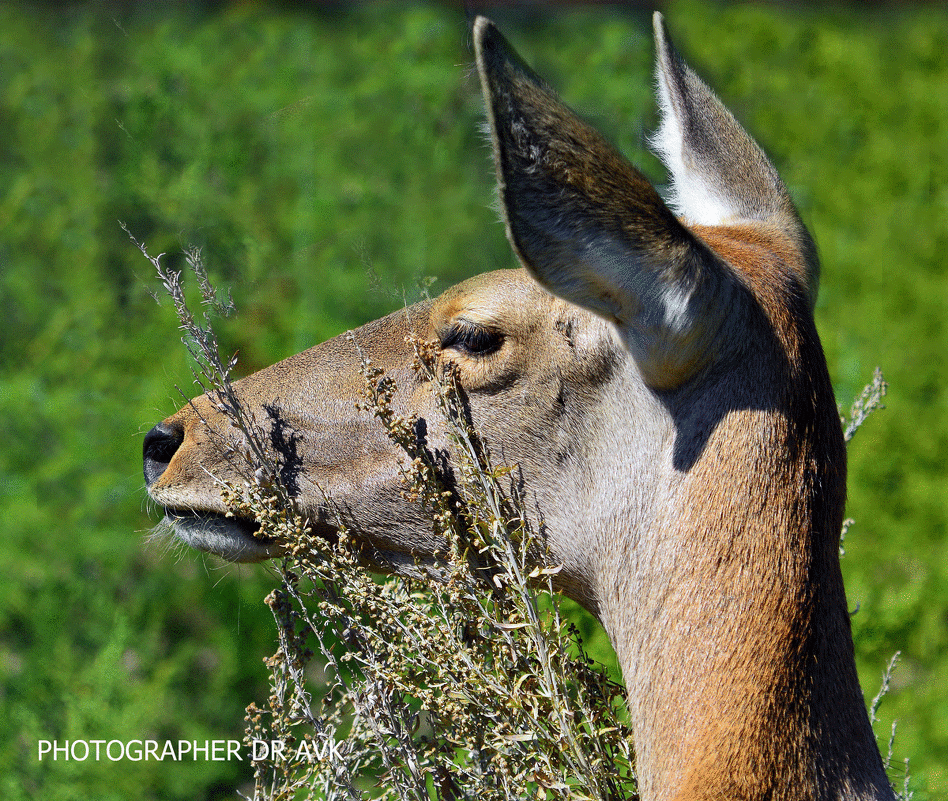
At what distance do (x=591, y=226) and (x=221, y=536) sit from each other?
1.29 m

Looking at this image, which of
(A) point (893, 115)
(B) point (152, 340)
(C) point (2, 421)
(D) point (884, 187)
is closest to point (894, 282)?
(D) point (884, 187)

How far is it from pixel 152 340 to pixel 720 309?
3851mm

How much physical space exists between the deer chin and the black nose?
16 cm

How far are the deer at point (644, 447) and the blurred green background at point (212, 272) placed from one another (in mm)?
646

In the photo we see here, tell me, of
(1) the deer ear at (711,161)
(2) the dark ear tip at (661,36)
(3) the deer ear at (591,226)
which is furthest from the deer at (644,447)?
(2) the dark ear tip at (661,36)

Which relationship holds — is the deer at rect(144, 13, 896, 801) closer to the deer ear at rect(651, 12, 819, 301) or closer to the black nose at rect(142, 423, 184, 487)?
the black nose at rect(142, 423, 184, 487)

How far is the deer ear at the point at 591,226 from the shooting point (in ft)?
6.16

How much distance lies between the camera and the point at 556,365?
7.98 ft

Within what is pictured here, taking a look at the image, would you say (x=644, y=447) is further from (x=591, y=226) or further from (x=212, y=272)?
(x=212, y=272)

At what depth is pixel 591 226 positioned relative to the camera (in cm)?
199

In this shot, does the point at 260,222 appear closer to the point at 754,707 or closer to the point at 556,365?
the point at 556,365

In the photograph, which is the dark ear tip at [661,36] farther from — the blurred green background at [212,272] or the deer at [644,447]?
the deer at [644,447]

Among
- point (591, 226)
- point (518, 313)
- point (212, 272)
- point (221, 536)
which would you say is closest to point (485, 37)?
point (591, 226)

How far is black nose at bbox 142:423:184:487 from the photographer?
2.73m
